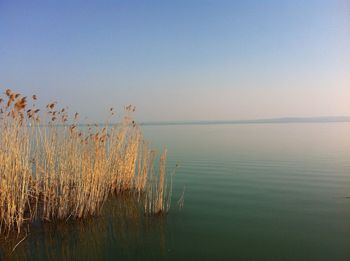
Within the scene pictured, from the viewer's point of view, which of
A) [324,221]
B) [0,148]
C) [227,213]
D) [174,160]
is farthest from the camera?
[174,160]

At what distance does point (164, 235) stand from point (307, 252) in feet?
8.03

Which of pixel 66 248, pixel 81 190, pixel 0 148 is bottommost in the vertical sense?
pixel 66 248

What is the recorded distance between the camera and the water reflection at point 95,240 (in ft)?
16.1

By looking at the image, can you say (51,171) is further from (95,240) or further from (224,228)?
(224,228)

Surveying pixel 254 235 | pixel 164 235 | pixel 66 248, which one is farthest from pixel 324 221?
pixel 66 248

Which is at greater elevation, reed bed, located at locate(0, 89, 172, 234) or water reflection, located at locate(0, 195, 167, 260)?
reed bed, located at locate(0, 89, 172, 234)

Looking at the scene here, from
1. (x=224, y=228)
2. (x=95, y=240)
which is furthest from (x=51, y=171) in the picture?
(x=224, y=228)

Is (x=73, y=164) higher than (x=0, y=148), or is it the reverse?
(x=0, y=148)

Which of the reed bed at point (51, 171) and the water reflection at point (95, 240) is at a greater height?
the reed bed at point (51, 171)

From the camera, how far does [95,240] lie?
17.9 feet

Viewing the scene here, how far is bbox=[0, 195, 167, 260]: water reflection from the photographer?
4.91 metres

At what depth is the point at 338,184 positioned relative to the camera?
944 centimetres

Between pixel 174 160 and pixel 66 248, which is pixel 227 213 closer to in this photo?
pixel 66 248

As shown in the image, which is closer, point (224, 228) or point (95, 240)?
point (95, 240)
